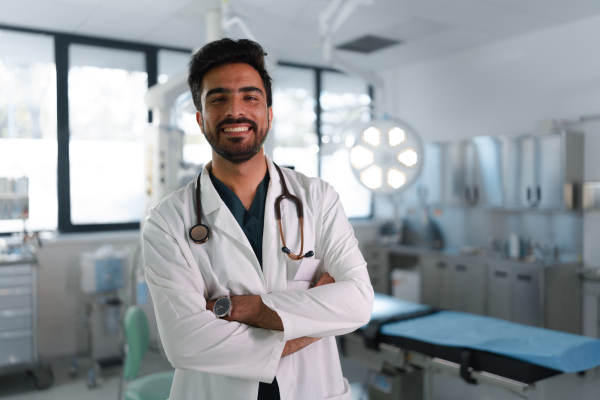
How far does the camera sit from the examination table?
7.18 ft

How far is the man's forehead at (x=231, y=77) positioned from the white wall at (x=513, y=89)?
3800 mm

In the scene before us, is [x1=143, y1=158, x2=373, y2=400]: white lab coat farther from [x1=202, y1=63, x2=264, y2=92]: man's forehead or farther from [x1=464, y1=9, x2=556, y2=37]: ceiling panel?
[x1=464, y1=9, x2=556, y2=37]: ceiling panel

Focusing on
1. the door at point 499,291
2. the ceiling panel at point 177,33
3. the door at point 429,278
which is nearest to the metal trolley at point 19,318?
the ceiling panel at point 177,33


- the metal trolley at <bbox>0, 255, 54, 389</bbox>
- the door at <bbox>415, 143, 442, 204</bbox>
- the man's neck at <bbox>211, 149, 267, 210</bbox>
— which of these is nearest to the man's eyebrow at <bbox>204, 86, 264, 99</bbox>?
the man's neck at <bbox>211, 149, 267, 210</bbox>

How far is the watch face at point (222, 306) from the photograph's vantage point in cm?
118

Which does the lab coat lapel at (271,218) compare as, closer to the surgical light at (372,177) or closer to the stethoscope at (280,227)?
the stethoscope at (280,227)

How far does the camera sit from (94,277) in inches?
147

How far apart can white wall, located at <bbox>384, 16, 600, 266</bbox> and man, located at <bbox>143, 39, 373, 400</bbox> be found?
3662 millimetres

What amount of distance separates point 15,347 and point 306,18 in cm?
330

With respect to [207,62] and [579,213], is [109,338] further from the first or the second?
[579,213]

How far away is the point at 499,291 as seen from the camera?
Result: 431 cm

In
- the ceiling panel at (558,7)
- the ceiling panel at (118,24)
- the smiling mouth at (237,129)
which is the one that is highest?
the ceiling panel at (558,7)

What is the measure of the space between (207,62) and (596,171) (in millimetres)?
3903

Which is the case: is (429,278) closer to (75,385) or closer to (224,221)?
(75,385)
